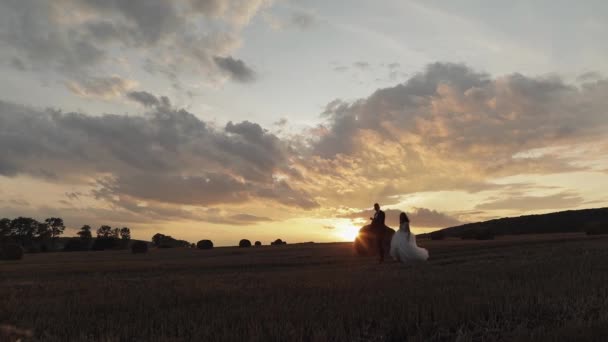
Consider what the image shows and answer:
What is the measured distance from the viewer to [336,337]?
16.6 ft

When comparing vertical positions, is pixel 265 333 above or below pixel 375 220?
below

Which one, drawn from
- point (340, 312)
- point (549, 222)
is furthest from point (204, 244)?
point (549, 222)

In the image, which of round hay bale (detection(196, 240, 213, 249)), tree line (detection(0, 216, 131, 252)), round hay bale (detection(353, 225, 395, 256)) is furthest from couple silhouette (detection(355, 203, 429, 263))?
tree line (detection(0, 216, 131, 252))

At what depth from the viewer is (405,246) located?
19375 mm

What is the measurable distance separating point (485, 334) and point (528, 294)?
2431 mm

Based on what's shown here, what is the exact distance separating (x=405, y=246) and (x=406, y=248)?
0.35 feet

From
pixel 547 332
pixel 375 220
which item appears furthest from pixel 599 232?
pixel 547 332

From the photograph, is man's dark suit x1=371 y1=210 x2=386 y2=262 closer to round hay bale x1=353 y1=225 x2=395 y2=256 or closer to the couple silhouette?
the couple silhouette

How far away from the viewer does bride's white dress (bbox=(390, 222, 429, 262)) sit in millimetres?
19078

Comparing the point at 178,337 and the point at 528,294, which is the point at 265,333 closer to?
the point at 178,337

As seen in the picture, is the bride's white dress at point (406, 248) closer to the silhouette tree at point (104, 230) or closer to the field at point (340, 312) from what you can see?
the field at point (340, 312)

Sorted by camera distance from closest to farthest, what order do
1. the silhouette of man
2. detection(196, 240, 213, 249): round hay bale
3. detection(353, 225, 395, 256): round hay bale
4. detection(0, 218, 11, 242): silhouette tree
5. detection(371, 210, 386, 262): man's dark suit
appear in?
the silhouette of man < detection(371, 210, 386, 262): man's dark suit < detection(353, 225, 395, 256): round hay bale < detection(196, 240, 213, 249): round hay bale < detection(0, 218, 11, 242): silhouette tree

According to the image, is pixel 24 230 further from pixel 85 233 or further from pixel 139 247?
pixel 139 247

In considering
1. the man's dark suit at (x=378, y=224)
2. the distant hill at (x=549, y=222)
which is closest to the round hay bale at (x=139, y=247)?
the man's dark suit at (x=378, y=224)
